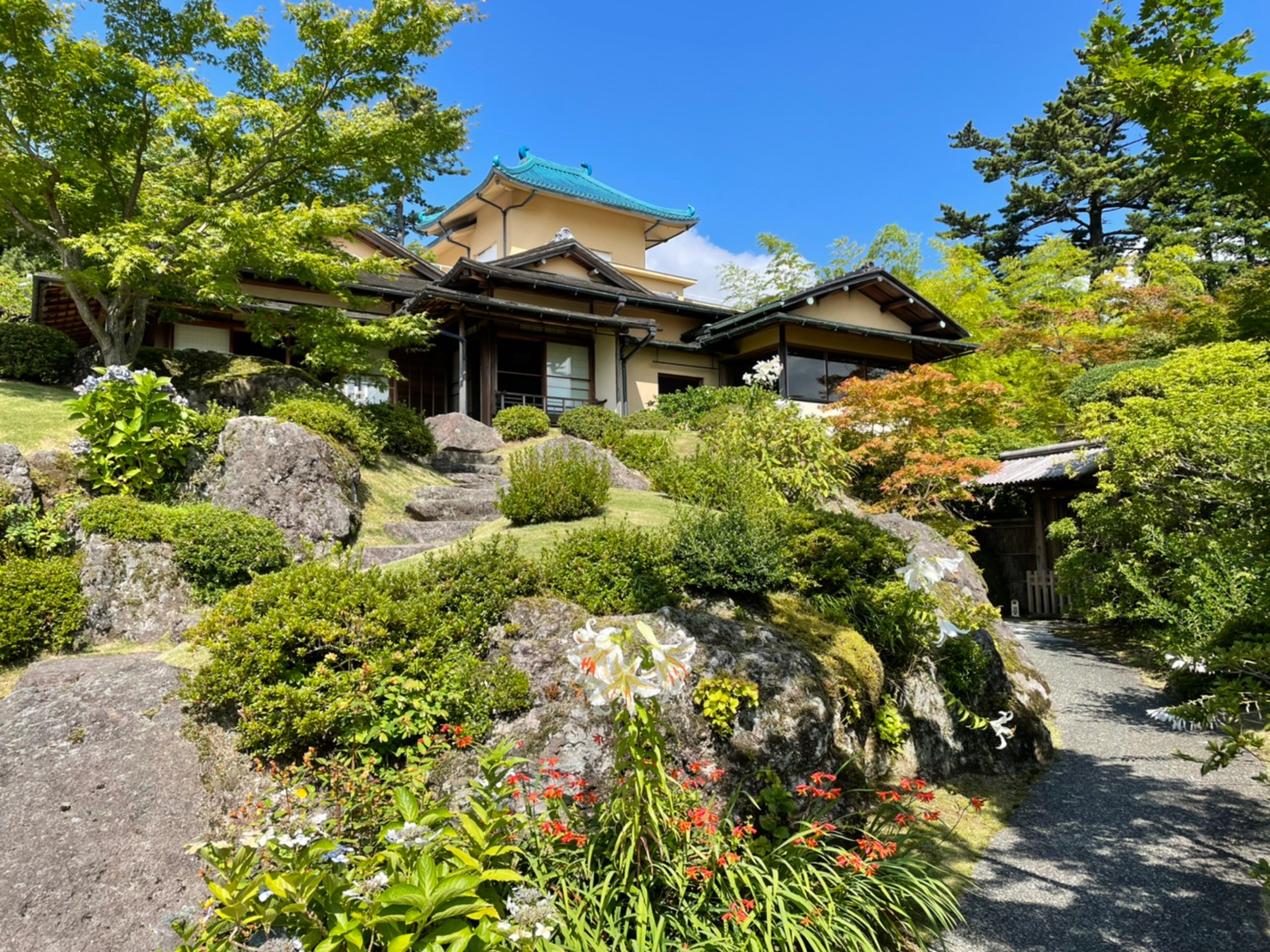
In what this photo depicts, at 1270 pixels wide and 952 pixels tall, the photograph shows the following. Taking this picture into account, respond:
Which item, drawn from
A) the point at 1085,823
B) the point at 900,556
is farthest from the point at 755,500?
the point at 1085,823

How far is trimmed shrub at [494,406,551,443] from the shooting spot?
1414 centimetres

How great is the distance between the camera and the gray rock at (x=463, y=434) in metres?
13.3

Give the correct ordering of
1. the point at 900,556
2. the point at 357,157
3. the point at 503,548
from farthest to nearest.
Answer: the point at 357,157 < the point at 900,556 < the point at 503,548

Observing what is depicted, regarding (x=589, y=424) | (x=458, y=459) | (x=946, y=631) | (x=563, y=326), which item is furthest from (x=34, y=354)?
(x=946, y=631)

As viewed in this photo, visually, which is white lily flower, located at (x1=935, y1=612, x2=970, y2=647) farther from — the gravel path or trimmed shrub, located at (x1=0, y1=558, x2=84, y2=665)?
trimmed shrub, located at (x1=0, y1=558, x2=84, y2=665)

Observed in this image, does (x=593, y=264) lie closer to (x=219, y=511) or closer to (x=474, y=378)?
(x=474, y=378)

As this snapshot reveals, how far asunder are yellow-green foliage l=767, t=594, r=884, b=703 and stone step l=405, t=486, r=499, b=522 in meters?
4.57

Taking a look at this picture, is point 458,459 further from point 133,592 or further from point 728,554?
point 728,554

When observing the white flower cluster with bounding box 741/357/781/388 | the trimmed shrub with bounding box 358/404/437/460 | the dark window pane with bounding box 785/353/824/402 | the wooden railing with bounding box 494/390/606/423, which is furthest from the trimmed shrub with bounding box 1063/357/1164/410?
the trimmed shrub with bounding box 358/404/437/460

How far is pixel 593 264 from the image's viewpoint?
18797 mm

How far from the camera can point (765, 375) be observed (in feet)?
58.0

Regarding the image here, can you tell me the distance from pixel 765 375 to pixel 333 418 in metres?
11.4

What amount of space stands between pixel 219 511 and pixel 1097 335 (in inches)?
839

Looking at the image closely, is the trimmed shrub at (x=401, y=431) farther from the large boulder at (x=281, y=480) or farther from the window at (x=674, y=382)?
the window at (x=674, y=382)
